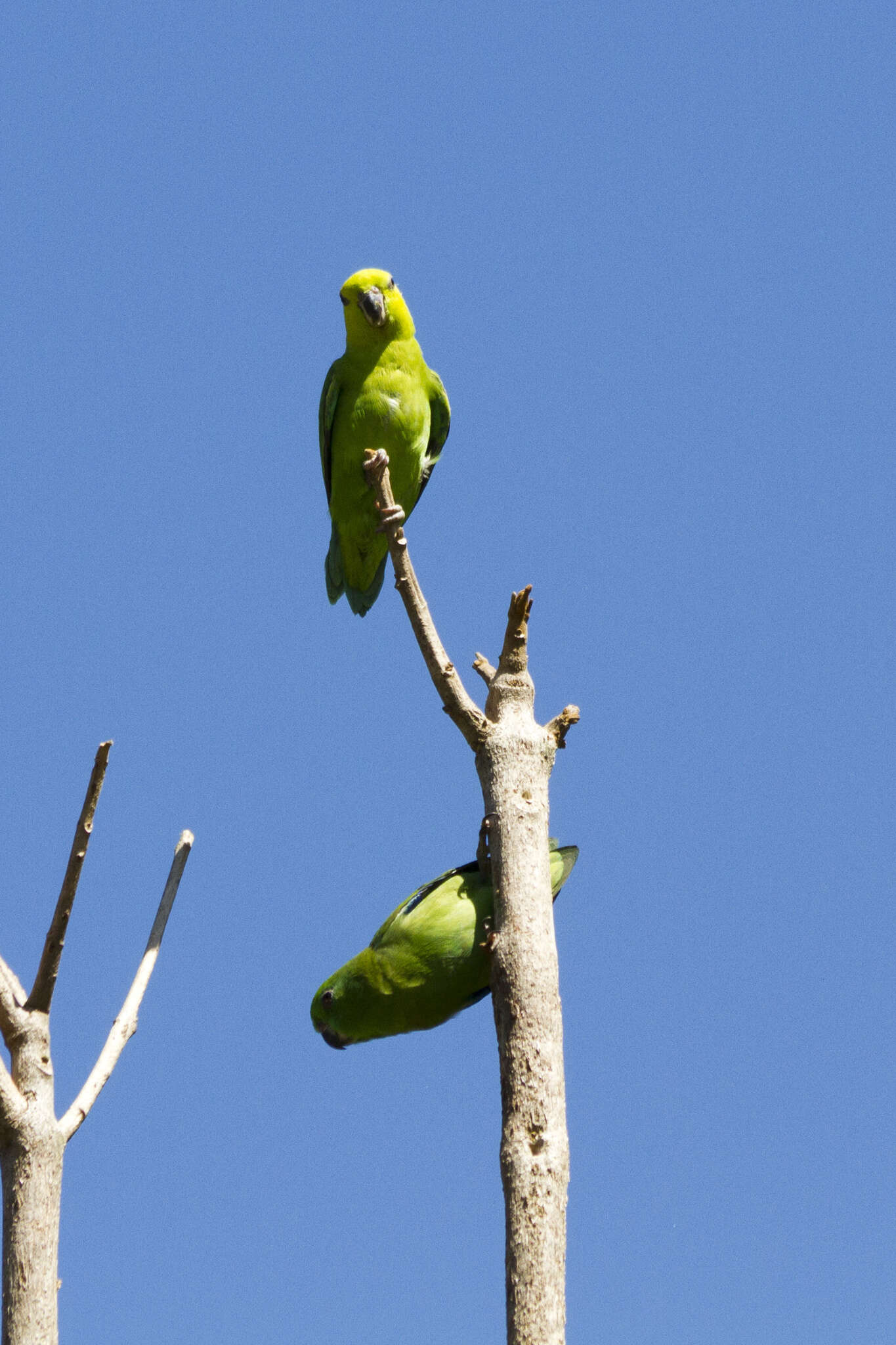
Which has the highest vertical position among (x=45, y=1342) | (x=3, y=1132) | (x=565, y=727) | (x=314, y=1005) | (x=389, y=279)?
(x=389, y=279)

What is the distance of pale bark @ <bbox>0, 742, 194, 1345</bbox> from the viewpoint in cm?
406

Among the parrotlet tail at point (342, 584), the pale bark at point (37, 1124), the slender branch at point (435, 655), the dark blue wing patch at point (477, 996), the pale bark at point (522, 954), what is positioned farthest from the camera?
the parrotlet tail at point (342, 584)

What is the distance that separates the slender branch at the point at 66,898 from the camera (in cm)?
457

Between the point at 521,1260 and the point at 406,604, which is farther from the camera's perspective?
the point at 406,604

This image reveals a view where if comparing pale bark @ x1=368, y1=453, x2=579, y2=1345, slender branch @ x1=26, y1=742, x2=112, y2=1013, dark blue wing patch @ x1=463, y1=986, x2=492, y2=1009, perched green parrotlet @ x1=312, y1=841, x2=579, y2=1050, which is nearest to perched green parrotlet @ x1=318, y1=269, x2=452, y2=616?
Result: pale bark @ x1=368, y1=453, x2=579, y2=1345

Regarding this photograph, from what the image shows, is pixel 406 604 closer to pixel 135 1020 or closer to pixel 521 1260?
pixel 135 1020

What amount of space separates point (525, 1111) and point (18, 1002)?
6.13 feet

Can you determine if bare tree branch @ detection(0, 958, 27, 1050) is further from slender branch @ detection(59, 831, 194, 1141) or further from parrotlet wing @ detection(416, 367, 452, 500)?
parrotlet wing @ detection(416, 367, 452, 500)

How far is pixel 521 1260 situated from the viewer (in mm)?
4352

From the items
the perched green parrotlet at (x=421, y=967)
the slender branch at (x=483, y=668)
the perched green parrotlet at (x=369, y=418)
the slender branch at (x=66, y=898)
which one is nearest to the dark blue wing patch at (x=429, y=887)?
the perched green parrotlet at (x=421, y=967)

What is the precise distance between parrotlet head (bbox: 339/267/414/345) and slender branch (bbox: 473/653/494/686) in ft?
9.53

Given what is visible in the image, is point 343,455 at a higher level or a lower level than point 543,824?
higher

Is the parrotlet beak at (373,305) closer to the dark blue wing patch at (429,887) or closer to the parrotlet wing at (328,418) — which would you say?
the parrotlet wing at (328,418)

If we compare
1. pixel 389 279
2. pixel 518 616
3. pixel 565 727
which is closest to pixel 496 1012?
pixel 565 727
